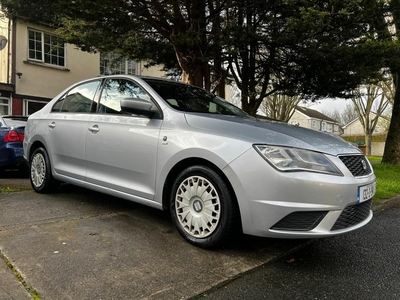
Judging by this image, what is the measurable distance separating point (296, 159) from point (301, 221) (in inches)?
18.7

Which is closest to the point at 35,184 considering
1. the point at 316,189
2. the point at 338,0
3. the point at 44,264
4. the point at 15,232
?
the point at 15,232

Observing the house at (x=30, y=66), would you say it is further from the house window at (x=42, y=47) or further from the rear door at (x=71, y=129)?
the rear door at (x=71, y=129)

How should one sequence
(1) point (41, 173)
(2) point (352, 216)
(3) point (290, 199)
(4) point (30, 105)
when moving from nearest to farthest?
(3) point (290, 199), (2) point (352, 216), (1) point (41, 173), (4) point (30, 105)

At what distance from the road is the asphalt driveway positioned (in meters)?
0.13

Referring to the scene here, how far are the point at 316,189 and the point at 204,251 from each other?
1.08 metres

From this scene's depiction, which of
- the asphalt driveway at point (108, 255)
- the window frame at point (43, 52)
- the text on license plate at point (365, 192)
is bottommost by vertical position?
the asphalt driveway at point (108, 255)

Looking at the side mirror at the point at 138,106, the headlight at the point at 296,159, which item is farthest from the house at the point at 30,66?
the headlight at the point at 296,159

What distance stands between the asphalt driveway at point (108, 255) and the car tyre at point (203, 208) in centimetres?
14

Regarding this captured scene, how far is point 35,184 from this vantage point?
15.5 feet

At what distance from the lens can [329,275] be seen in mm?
2547

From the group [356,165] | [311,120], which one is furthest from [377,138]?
[356,165]

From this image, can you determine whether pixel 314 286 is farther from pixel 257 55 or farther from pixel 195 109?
pixel 257 55

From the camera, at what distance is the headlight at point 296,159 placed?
2.50 meters

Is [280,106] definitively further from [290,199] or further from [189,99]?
[290,199]
